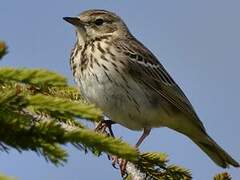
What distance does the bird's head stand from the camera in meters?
6.42

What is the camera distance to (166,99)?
6.37 meters

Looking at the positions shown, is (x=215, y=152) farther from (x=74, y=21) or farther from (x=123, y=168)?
(x=123, y=168)

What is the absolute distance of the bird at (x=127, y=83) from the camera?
5527 mm

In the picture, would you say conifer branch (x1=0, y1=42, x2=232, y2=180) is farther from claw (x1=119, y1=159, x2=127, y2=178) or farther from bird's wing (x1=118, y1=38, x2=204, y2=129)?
bird's wing (x1=118, y1=38, x2=204, y2=129)

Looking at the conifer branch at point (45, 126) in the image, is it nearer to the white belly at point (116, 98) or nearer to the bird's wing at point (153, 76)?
the white belly at point (116, 98)

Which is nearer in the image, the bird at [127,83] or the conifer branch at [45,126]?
the conifer branch at [45,126]

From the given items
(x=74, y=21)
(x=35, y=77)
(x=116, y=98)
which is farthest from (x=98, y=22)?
(x=35, y=77)

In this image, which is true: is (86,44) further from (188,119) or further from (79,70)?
(188,119)

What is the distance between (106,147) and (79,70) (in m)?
3.94

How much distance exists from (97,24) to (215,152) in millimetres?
2120

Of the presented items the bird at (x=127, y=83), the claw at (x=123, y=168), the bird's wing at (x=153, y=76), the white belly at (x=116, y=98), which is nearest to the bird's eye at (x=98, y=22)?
the bird at (x=127, y=83)

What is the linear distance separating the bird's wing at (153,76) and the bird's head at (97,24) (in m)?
0.27

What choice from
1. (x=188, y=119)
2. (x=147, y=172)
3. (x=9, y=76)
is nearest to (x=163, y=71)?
(x=188, y=119)

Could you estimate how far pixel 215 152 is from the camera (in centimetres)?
610
